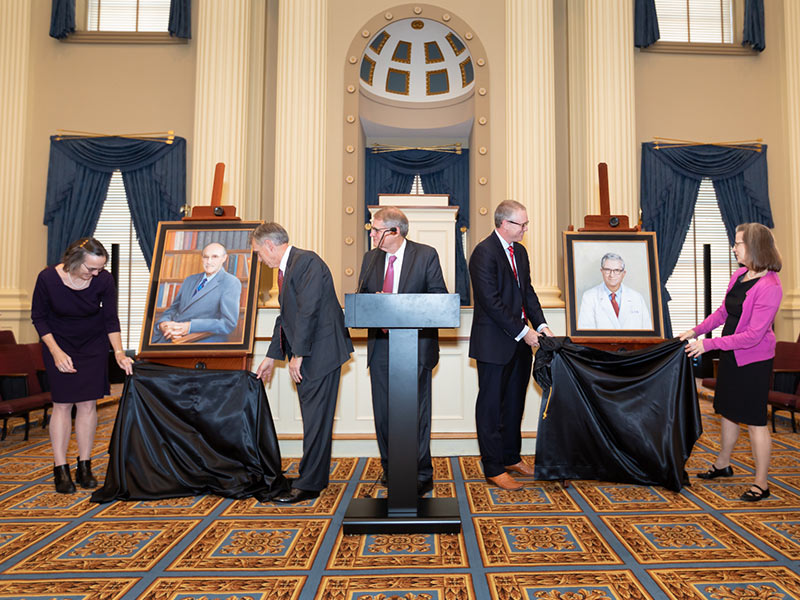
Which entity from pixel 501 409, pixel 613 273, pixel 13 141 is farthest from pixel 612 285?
pixel 13 141

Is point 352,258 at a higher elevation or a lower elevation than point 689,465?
higher

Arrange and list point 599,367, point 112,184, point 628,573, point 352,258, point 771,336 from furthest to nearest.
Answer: point 112,184 < point 352,258 < point 599,367 < point 771,336 < point 628,573

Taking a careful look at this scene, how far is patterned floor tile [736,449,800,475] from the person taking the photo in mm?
3625

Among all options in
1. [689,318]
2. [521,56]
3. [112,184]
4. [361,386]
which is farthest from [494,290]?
[112,184]

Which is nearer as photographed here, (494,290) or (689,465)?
(494,290)

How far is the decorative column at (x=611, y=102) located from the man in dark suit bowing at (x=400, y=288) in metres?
4.05

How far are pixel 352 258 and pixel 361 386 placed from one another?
10.0 feet

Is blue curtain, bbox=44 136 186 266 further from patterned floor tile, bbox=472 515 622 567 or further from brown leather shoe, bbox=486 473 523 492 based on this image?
patterned floor tile, bbox=472 515 622 567

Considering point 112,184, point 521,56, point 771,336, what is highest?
point 521,56

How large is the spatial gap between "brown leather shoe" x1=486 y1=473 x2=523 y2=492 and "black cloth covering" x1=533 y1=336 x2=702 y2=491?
16 centimetres

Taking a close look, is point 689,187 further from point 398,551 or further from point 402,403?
point 398,551

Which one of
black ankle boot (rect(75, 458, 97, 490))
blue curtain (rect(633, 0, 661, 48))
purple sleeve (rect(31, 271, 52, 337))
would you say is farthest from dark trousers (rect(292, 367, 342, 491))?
blue curtain (rect(633, 0, 661, 48))

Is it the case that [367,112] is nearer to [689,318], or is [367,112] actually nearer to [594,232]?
[594,232]

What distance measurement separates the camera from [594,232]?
4227 millimetres
